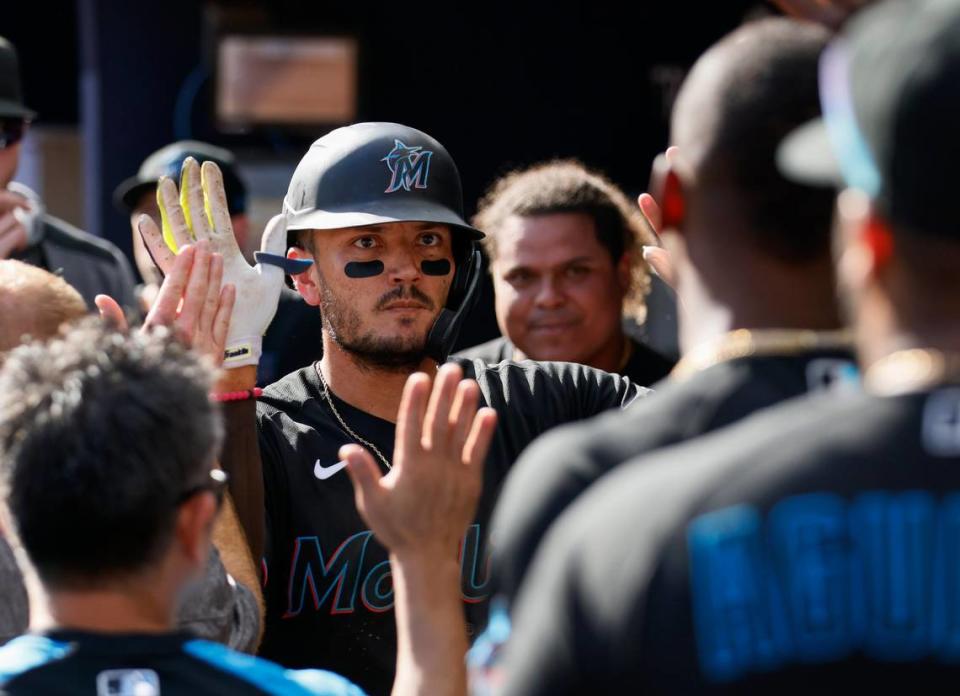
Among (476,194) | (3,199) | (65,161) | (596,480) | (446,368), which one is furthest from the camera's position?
(65,161)

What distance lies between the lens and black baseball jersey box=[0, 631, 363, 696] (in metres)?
1.73

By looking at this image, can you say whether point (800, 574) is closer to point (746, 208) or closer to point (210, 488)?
point (746, 208)

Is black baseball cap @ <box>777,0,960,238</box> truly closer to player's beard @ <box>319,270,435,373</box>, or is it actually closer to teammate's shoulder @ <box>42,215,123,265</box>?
player's beard @ <box>319,270,435,373</box>

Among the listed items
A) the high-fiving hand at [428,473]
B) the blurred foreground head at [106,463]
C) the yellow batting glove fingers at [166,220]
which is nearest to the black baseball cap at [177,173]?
the yellow batting glove fingers at [166,220]

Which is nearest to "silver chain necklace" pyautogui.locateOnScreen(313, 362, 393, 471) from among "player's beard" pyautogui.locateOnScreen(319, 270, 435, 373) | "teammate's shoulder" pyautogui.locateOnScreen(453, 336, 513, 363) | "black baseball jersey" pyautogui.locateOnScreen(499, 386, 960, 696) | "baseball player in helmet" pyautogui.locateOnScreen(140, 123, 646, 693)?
"baseball player in helmet" pyautogui.locateOnScreen(140, 123, 646, 693)

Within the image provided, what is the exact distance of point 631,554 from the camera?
1.36m

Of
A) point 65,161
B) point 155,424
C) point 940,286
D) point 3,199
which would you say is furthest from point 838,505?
point 65,161

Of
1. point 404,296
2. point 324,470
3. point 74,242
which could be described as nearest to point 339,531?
point 324,470

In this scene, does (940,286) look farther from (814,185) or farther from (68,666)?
(68,666)

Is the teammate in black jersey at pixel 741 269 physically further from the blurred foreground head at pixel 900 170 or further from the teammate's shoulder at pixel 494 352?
the teammate's shoulder at pixel 494 352

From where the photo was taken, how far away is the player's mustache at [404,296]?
11.3ft

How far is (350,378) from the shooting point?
134 inches

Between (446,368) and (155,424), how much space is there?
0.50 metres

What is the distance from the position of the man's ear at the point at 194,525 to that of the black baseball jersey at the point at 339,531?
1215 mm
